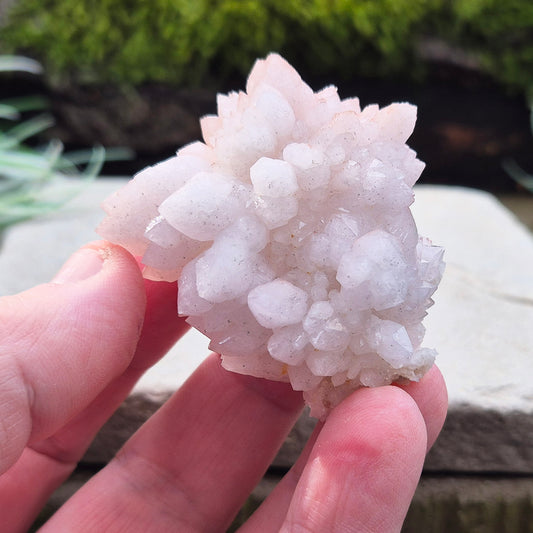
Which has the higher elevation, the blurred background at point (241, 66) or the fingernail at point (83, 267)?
the fingernail at point (83, 267)

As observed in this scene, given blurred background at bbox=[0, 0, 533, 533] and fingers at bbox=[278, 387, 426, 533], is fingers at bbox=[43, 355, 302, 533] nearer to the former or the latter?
fingers at bbox=[278, 387, 426, 533]

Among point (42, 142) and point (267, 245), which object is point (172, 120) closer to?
point (42, 142)

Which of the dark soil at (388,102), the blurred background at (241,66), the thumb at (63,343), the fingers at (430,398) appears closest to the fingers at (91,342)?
the thumb at (63,343)

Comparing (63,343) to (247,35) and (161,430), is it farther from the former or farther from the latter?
(247,35)

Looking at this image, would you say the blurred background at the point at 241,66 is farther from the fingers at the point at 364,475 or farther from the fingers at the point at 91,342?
the fingers at the point at 364,475

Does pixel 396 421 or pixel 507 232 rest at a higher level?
pixel 396 421

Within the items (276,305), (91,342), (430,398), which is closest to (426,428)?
(430,398)

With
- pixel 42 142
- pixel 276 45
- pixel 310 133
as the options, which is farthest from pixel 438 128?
pixel 310 133
